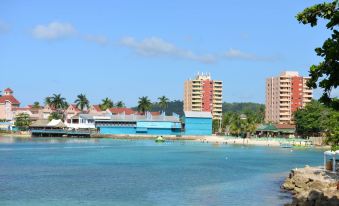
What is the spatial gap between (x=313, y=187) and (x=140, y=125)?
384 feet

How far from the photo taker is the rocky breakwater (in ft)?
102

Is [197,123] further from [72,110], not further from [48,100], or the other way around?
[48,100]

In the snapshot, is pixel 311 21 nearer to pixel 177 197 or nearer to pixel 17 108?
pixel 177 197

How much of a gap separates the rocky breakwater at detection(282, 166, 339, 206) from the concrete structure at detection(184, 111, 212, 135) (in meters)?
103

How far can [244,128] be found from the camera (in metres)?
146

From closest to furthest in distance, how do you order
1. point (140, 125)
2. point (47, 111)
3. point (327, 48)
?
point (327, 48), point (140, 125), point (47, 111)

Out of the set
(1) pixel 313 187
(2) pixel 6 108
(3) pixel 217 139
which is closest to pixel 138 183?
(1) pixel 313 187

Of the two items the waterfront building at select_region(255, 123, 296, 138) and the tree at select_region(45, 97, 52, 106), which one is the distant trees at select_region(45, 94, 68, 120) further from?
the waterfront building at select_region(255, 123, 296, 138)

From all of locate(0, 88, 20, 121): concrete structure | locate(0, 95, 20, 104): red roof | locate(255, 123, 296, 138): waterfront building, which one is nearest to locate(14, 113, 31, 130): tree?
locate(0, 88, 20, 121): concrete structure

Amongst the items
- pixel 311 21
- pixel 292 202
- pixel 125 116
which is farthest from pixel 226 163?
pixel 125 116

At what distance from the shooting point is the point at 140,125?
6038 inches

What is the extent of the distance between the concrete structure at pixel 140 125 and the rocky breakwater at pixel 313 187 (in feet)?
345

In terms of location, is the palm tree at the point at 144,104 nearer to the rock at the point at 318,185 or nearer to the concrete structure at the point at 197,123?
the concrete structure at the point at 197,123

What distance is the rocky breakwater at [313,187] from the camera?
30978mm
